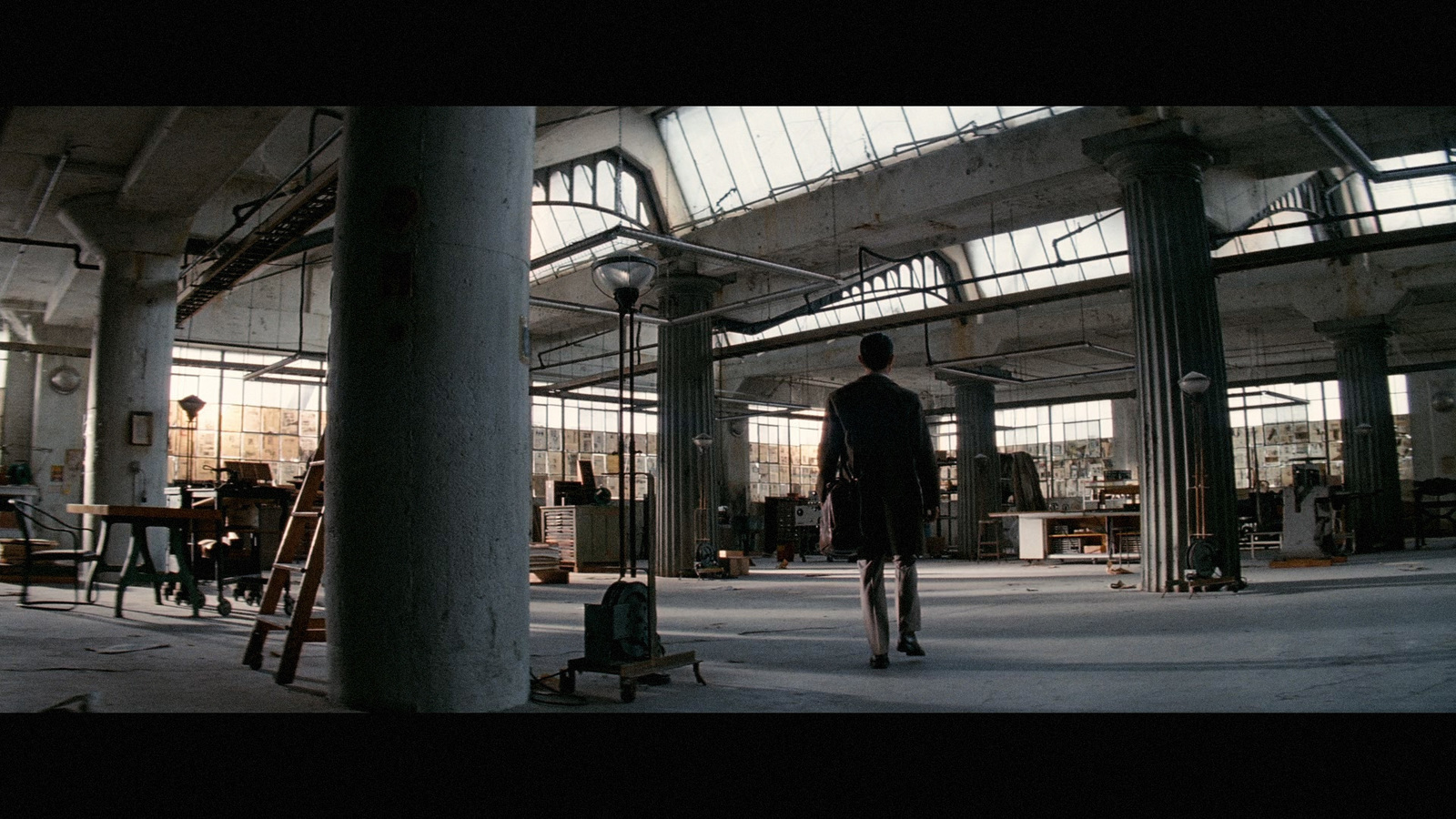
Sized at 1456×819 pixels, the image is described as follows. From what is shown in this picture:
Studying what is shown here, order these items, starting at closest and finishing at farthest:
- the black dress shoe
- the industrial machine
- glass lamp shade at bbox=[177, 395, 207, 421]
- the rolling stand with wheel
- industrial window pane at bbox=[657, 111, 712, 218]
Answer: the rolling stand with wheel, the black dress shoe, the industrial machine, industrial window pane at bbox=[657, 111, 712, 218], glass lamp shade at bbox=[177, 395, 207, 421]

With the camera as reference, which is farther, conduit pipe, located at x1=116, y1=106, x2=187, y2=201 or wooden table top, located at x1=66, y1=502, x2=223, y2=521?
conduit pipe, located at x1=116, y1=106, x2=187, y2=201

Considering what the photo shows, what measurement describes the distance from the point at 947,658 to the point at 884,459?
111 centimetres

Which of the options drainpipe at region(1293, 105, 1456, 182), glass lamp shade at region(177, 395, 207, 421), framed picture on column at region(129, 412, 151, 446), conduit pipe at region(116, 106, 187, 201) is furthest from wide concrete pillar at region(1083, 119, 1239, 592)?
glass lamp shade at region(177, 395, 207, 421)

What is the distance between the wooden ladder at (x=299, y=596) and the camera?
4301mm

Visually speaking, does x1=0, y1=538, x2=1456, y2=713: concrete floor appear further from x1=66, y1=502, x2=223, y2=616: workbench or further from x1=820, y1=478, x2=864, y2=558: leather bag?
x1=820, y1=478, x2=864, y2=558: leather bag

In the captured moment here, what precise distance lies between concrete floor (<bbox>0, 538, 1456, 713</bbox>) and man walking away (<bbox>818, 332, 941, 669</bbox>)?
299 millimetres

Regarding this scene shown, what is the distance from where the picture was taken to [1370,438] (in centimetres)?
1944

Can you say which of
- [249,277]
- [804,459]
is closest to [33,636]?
[249,277]

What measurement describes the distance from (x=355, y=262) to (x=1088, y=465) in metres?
30.1

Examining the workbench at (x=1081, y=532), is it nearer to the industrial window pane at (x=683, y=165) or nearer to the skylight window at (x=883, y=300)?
the skylight window at (x=883, y=300)

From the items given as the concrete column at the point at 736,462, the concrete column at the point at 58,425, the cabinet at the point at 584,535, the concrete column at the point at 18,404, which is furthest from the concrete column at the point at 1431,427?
the concrete column at the point at 18,404

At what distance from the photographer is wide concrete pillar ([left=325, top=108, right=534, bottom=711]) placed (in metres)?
3.44

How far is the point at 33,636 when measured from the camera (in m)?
6.12
